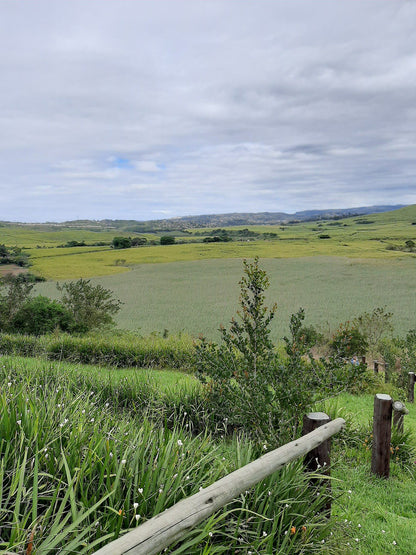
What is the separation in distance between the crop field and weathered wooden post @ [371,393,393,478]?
1986 cm

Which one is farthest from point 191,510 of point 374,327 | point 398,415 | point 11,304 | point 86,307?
point 374,327

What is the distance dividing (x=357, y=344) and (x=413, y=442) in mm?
10505

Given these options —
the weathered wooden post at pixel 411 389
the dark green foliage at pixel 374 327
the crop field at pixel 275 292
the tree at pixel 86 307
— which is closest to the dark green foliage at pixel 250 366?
the weathered wooden post at pixel 411 389

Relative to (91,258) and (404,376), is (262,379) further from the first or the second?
(91,258)

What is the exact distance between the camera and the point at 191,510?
7.27 feet

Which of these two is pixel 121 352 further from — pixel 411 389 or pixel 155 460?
pixel 155 460

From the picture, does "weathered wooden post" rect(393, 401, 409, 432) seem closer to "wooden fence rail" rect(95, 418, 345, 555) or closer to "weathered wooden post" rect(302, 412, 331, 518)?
"weathered wooden post" rect(302, 412, 331, 518)

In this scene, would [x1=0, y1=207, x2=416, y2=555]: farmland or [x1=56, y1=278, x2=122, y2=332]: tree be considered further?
[x1=56, y1=278, x2=122, y2=332]: tree

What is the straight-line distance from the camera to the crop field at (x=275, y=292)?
102ft

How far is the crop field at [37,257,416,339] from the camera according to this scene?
31094 millimetres

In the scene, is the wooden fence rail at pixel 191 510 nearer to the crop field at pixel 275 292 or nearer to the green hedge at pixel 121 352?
the green hedge at pixel 121 352

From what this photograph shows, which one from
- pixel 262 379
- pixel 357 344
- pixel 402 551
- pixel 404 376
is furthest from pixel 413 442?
pixel 357 344

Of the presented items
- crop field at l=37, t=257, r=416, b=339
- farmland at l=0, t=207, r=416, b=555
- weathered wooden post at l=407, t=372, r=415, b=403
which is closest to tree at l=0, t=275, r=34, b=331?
farmland at l=0, t=207, r=416, b=555

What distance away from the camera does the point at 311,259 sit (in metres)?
68.3
